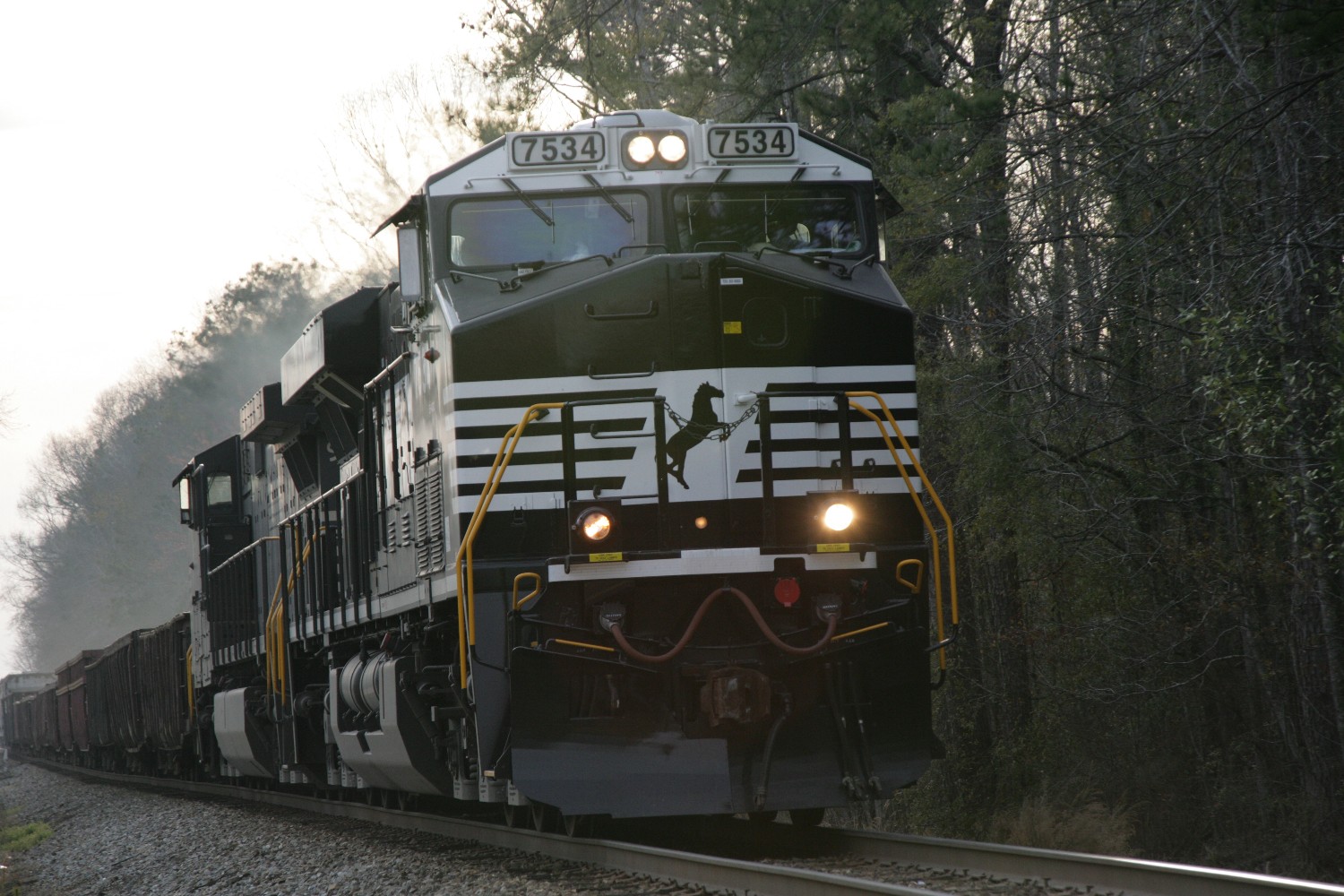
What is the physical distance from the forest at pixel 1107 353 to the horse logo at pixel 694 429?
1870 millimetres

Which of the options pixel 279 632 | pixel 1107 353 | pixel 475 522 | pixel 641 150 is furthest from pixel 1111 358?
pixel 279 632

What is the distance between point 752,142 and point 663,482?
212 cm

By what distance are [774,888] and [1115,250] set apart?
17.3ft

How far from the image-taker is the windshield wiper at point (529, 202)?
7875 millimetres

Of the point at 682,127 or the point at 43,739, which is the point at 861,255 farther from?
the point at 43,739

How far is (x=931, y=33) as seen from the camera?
1370cm

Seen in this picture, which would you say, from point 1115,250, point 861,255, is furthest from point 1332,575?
point 861,255

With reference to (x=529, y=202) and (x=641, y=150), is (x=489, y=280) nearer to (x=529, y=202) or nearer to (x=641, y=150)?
(x=529, y=202)

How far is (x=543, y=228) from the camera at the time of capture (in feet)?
25.9

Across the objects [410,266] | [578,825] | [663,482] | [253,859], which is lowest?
[253,859]

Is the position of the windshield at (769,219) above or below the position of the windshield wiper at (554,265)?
above

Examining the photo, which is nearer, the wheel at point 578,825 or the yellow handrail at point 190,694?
the wheel at point 578,825

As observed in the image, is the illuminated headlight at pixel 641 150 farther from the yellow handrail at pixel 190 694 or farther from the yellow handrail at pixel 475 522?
the yellow handrail at pixel 190 694

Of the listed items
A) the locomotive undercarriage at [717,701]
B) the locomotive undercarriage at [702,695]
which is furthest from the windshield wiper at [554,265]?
the locomotive undercarriage at [717,701]
